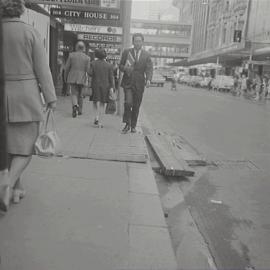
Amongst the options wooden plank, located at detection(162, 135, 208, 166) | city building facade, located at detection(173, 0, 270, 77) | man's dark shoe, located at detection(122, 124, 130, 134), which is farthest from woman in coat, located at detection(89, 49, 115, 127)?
city building facade, located at detection(173, 0, 270, 77)

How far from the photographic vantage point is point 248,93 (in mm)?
40250

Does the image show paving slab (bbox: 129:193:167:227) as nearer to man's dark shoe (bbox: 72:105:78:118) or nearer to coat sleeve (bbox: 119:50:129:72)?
coat sleeve (bbox: 119:50:129:72)

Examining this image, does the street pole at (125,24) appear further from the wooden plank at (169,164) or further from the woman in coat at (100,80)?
the wooden plank at (169,164)

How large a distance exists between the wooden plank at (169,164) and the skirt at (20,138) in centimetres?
298

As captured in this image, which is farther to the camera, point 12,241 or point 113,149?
point 113,149

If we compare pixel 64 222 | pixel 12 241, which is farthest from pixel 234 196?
pixel 12 241

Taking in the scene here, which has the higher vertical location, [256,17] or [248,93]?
[256,17]

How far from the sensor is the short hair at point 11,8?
412 centimetres

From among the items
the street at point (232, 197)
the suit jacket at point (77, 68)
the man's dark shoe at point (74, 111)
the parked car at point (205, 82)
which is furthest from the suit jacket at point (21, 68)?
the parked car at point (205, 82)

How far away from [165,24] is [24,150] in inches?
4296

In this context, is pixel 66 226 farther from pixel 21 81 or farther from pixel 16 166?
pixel 21 81

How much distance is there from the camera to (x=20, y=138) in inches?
169

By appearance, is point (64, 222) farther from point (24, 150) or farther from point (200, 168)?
point (200, 168)

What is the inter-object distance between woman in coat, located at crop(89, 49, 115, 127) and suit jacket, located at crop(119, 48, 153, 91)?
3.69 feet
